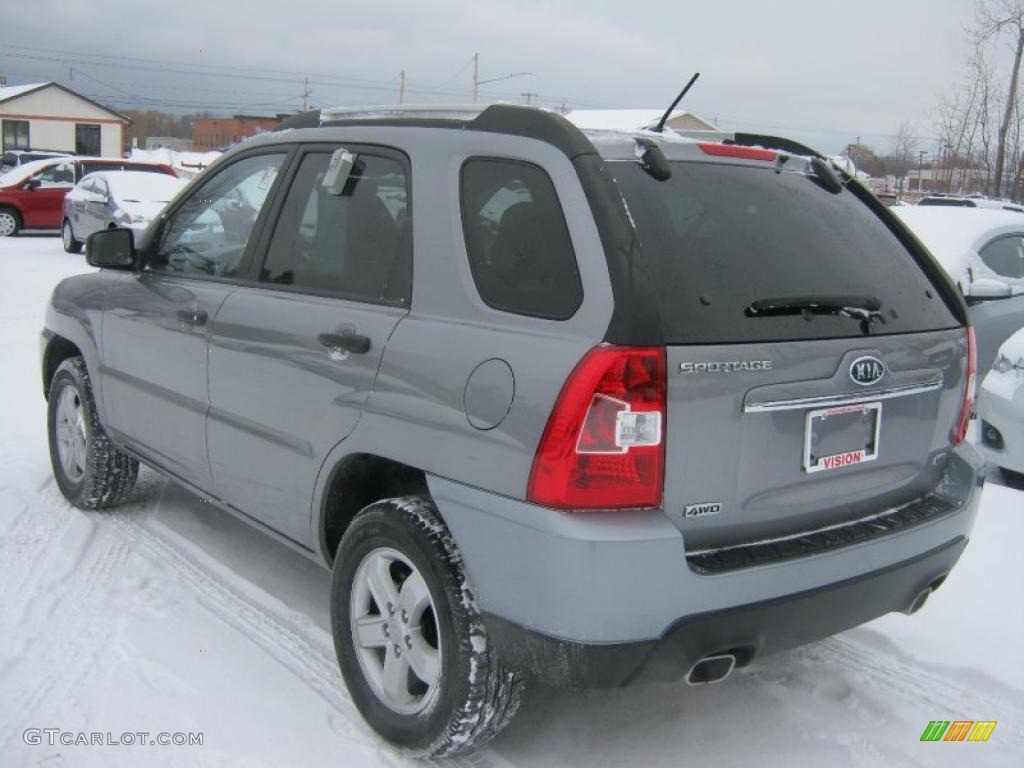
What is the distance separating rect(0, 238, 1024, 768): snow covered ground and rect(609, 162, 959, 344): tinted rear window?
131 cm

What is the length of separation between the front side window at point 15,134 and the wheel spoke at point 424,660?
186ft

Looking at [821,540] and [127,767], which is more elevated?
[821,540]

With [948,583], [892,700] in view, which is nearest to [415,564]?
[892,700]

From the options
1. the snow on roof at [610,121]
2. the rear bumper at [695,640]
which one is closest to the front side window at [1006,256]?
the snow on roof at [610,121]

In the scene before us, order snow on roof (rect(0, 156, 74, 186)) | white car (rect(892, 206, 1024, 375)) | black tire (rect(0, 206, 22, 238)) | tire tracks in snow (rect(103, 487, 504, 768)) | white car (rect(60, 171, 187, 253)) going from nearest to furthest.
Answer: tire tracks in snow (rect(103, 487, 504, 768))
white car (rect(892, 206, 1024, 375))
white car (rect(60, 171, 187, 253))
black tire (rect(0, 206, 22, 238))
snow on roof (rect(0, 156, 74, 186))

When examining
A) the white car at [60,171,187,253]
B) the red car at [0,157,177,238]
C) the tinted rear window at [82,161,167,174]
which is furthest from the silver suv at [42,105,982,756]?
the red car at [0,157,177,238]

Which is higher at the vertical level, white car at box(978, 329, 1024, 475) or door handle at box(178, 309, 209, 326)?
door handle at box(178, 309, 209, 326)

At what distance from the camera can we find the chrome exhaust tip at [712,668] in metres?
2.60

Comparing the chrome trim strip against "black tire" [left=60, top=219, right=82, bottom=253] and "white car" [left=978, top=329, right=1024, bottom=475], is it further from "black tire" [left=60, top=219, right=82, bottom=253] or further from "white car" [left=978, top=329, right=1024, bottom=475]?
"black tire" [left=60, top=219, right=82, bottom=253]

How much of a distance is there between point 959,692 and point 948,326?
1.31 m

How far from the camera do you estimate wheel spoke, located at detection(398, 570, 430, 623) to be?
9.50 feet

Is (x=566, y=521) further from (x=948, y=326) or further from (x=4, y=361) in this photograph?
(x=4, y=361)

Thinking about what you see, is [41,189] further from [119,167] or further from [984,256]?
[984,256]

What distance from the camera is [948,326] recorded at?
10.5ft
